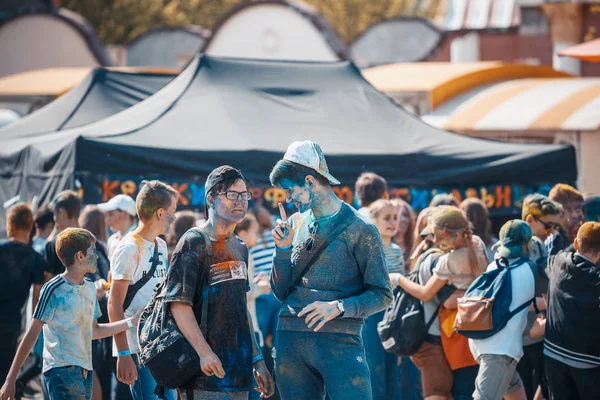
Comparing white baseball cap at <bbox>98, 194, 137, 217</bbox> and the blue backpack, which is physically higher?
white baseball cap at <bbox>98, 194, 137, 217</bbox>

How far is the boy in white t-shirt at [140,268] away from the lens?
6.06 metres

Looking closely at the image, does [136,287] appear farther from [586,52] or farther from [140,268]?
[586,52]

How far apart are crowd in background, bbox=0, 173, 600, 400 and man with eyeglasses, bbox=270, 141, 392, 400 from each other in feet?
6.12

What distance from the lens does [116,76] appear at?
1307 cm

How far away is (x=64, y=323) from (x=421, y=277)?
254cm

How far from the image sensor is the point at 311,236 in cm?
532

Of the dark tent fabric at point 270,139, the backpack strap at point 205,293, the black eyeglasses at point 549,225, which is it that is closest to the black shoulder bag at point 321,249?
the backpack strap at point 205,293

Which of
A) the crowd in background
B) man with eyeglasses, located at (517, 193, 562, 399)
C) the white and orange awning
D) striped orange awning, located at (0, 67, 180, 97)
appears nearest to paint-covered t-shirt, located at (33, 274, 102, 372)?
the crowd in background

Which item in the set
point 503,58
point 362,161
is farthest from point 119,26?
point 362,161

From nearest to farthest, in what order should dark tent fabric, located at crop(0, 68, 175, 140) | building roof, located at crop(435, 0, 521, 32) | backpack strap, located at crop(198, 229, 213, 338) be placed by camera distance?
backpack strap, located at crop(198, 229, 213, 338) → dark tent fabric, located at crop(0, 68, 175, 140) → building roof, located at crop(435, 0, 521, 32)

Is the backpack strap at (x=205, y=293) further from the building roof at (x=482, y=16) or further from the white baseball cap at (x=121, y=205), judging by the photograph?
the building roof at (x=482, y=16)

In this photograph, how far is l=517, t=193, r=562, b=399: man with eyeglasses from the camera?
290 inches

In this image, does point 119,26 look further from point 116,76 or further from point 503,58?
point 116,76

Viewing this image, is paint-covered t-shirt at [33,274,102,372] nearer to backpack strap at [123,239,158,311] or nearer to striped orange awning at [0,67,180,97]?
backpack strap at [123,239,158,311]
